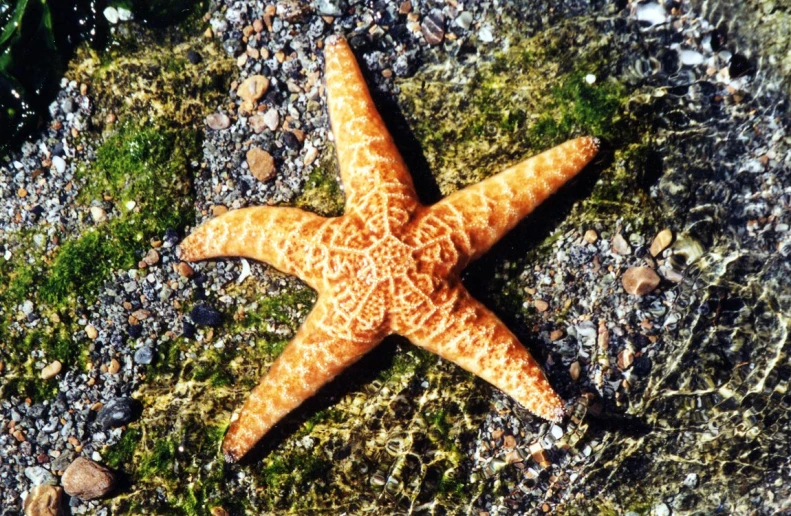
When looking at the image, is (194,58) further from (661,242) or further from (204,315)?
(661,242)

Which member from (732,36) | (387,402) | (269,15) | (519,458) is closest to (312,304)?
Result: (387,402)

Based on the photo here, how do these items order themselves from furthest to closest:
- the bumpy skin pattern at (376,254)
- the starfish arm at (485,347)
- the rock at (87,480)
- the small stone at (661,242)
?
1. the small stone at (661,242)
2. the rock at (87,480)
3. the starfish arm at (485,347)
4. the bumpy skin pattern at (376,254)

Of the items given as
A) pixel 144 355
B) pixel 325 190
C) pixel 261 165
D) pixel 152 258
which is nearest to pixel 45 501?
pixel 144 355

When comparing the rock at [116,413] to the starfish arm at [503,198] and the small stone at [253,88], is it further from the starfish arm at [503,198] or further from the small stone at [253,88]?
the starfish arm at [503,198]

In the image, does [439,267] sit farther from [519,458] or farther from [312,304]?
[519,458]

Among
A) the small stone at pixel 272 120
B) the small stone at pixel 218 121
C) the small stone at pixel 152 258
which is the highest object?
the small stone at pixel 218 121

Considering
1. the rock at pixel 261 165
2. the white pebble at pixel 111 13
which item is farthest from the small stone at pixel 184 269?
the white pebble at pixel 111 13
